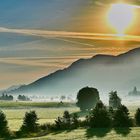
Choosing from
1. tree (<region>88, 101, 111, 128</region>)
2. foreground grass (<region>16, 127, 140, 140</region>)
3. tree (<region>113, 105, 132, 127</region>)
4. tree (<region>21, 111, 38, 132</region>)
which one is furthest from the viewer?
tree (<region>88, 101, 111, 128</region>)

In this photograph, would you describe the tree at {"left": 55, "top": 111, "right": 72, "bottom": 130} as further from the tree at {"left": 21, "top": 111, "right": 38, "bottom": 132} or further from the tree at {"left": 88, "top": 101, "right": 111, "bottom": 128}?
the tree at {"left": 21, "top": 111, "right": 38, "bottom": 132}

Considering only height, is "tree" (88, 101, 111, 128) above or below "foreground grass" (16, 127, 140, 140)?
above

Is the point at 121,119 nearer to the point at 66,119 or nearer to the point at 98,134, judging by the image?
the point at 66,119

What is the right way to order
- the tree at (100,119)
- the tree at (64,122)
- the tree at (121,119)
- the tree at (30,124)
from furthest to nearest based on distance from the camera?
the tree at (64,122) → the tree at (100,119) → the tree at (121,119) → the tree at (30,124)

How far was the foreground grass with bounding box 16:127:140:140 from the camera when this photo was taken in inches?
4606

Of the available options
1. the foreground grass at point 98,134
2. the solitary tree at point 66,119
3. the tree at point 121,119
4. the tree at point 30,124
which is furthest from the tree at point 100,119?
the tree at point 30,124

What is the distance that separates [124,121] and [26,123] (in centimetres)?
2922

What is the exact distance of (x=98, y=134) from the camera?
124875mm

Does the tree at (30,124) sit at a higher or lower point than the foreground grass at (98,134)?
higher

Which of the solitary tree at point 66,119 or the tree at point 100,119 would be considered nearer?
the tree at point 100,119

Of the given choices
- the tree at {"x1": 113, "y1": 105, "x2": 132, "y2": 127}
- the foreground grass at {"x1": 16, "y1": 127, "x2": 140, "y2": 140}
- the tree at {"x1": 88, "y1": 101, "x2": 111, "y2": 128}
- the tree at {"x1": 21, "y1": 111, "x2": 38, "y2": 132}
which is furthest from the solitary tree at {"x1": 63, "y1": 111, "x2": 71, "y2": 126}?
the tree at {"x1": 113, "y1": 105, "x2": 132, "y2": 127}

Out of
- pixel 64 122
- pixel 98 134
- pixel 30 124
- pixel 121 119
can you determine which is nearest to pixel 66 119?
pixel 64 122

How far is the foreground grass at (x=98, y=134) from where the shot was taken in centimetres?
11700

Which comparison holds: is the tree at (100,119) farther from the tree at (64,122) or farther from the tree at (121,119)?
the tree at (64,122)
